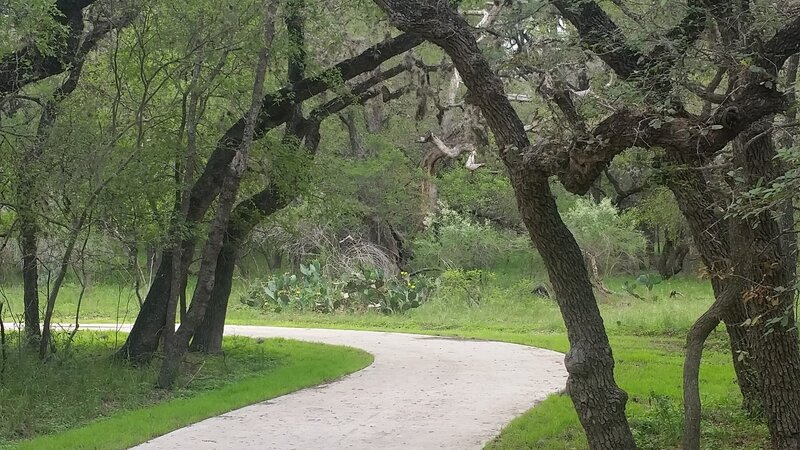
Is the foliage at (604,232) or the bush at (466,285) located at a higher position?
the foliage at (604,232)

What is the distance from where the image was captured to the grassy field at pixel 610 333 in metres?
8.20

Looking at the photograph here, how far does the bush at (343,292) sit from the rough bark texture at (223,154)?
10.7m

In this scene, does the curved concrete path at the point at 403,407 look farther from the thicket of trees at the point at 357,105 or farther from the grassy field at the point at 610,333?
the thicket of trees at the point at 357,105

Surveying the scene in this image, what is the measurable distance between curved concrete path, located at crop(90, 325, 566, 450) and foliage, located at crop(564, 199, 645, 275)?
13726 millimetres

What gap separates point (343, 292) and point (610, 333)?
8.57 metres

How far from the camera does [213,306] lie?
14750 mm

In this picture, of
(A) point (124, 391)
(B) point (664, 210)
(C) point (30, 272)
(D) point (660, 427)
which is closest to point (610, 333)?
(B) point (664, 210)

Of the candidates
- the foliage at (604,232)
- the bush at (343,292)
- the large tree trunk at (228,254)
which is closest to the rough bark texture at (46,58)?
the large tree trunk at (228,254)

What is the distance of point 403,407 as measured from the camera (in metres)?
10.3

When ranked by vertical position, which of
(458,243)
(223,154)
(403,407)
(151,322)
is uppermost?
(223,154)

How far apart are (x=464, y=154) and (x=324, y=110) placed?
1395 cm

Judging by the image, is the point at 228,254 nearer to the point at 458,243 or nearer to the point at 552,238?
the point at 552,238

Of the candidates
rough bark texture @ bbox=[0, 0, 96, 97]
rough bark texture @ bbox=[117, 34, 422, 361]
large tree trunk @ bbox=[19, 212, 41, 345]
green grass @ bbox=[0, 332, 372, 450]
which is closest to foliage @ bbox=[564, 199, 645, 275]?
green grass @ bbox=[0, 332, 372, 450]

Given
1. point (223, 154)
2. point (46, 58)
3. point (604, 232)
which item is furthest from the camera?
point (604, 232)
